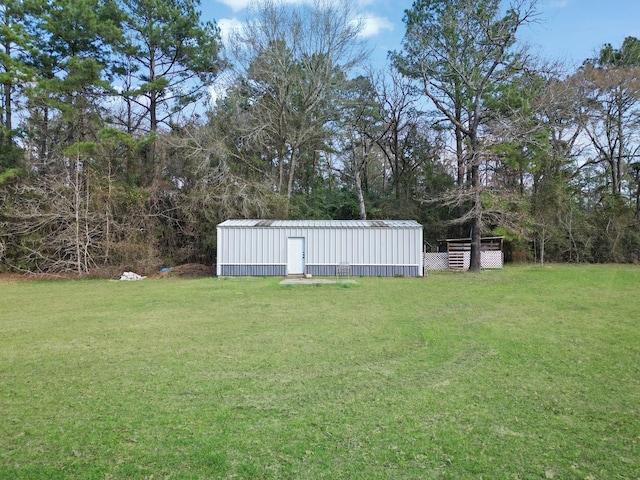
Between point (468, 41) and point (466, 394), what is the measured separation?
64.8 feet

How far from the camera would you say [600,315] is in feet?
25.2

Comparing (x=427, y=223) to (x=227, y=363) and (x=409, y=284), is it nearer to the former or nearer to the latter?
(x=409, y=284)

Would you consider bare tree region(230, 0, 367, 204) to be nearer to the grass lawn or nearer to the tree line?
the tree line

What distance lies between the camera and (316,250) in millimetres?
16328

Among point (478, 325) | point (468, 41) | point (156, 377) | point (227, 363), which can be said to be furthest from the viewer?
point (468, 41)

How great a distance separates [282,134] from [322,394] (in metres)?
19.6

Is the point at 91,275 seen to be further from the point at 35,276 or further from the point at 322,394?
the point at 322,394

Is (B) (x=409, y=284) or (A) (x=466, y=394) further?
(B) (x=409, y=284)

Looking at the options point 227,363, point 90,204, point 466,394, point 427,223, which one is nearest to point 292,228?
point 90,204

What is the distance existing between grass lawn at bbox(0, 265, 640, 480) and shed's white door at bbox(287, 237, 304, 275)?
805 cm

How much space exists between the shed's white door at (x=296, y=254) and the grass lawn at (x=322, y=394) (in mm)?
8050

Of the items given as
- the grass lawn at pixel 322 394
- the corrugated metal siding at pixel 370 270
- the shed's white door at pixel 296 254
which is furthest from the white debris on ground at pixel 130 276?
the grass lawn at pixel 322 394

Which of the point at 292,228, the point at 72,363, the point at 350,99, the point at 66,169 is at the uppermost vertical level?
the point at 350,99

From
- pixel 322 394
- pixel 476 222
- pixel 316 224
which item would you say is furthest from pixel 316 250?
pixel 322 394
